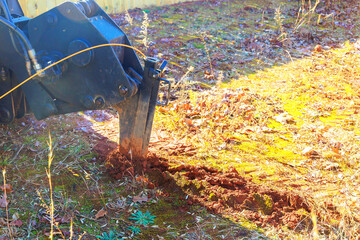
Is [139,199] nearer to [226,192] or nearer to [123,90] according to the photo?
[226,192]

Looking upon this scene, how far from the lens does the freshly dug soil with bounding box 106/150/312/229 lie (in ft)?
10.4

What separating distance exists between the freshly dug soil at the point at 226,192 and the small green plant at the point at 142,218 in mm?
416

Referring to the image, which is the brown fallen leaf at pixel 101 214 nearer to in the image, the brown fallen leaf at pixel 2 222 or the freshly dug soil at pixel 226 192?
the freshly dug soil at pixel 226 192

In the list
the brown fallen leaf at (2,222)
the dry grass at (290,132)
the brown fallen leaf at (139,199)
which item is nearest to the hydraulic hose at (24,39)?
the brown fallen leaf at (2,222)

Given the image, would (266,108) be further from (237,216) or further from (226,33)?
(226,33)

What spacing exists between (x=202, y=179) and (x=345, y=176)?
5.27 ft

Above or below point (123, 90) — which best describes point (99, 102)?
below

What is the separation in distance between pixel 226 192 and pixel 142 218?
0.88 meters

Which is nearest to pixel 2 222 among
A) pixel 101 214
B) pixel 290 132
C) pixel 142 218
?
pixel 101 214

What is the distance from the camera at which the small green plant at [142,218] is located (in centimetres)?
294

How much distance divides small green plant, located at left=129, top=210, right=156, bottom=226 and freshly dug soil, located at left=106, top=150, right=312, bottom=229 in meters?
0.42

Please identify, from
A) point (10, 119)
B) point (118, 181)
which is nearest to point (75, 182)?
point (118, 181)

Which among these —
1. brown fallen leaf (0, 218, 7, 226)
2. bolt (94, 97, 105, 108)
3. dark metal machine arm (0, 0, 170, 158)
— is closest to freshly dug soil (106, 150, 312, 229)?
dark metal machine arm (0, 0, 170, 158)

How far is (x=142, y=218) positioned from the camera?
298cm
